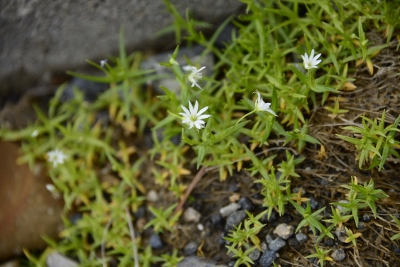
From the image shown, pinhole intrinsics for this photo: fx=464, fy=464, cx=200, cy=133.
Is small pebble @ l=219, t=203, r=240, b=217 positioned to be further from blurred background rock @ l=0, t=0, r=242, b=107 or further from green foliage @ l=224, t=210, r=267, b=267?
blurred background rock @ l=0, t=0, r=242, b=107

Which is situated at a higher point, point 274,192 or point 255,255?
point 274,192

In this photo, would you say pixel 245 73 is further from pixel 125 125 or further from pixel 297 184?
pixel 125 125

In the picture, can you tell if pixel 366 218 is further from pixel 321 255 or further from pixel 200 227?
pixel 200 227

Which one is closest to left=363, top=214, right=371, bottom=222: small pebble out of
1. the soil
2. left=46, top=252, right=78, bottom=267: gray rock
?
the soil

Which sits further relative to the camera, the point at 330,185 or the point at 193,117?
the point at 330,185

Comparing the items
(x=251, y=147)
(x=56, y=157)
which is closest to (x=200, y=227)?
(x=251, y=147)

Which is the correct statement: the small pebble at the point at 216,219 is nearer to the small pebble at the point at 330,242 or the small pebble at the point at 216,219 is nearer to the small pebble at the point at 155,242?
the small pebble at the point at 155,242
